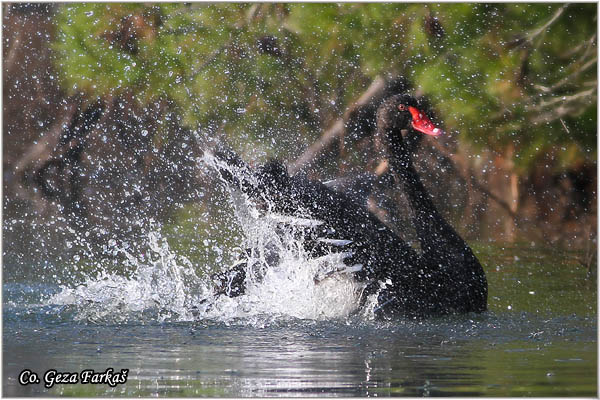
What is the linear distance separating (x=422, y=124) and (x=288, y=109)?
3.73 metres

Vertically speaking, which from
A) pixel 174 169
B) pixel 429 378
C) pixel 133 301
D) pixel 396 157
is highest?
pixel 174 169

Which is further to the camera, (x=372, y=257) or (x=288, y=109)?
(x=288, y=109)

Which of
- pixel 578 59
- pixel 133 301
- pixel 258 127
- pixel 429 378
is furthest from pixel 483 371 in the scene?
pixel 258 127

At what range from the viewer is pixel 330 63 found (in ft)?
29.1

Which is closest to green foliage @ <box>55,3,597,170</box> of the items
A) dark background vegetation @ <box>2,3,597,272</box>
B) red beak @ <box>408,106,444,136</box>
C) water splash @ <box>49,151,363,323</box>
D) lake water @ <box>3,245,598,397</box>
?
dark background vegetation @ <box>2,3,597,272</box>

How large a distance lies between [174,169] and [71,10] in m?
1.75

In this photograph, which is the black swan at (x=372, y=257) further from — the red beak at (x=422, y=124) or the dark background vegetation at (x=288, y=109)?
the dark background vegetation at (x=288, y=109)

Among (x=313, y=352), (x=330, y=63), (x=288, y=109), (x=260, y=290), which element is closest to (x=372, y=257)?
(x=260, y=290)

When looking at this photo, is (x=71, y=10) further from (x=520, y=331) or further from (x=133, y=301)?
(x=520, y=331)

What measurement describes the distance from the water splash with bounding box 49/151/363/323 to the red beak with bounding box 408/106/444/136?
1.07 meters

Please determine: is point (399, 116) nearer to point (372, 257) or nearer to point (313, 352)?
point (372, 257)

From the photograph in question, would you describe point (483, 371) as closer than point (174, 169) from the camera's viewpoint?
Yes

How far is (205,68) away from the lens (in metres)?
8.91

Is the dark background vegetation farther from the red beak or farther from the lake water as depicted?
the lake water
